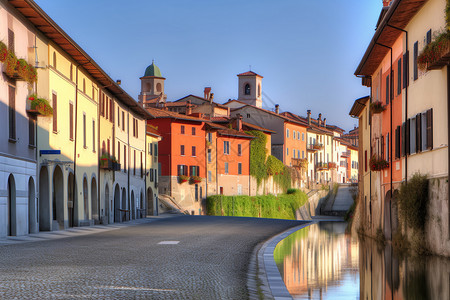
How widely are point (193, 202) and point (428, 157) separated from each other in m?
57.6

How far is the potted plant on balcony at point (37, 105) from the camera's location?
26719 mm

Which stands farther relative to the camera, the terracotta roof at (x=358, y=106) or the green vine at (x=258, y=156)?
the green vine at (x=258, y=156)

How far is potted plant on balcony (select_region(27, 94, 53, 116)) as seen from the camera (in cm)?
2672

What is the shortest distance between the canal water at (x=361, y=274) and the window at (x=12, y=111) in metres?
11.3

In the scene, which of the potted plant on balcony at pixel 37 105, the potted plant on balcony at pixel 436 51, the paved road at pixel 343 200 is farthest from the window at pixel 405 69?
the paved road at pixel 343 200

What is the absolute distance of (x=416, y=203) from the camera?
61.8 ft

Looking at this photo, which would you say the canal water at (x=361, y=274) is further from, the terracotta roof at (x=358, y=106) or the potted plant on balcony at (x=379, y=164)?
the terracotta roof at (x=358, y=106)

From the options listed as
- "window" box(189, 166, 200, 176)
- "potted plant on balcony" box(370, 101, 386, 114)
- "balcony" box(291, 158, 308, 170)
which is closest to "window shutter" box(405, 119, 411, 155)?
"potted plant on balcony" box(370, 101, 386, 114)

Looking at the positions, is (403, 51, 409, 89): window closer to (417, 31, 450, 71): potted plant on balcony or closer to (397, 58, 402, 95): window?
(397, 58, 402, 95): window

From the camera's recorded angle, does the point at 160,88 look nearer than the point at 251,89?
No

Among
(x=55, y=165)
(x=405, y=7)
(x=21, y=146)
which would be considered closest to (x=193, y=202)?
(x=55, y=165)

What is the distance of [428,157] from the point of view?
19109 mm

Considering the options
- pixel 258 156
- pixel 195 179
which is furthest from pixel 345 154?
pixel 195 179

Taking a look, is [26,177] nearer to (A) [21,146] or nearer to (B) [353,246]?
(A) [21,146]
